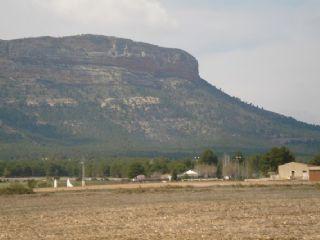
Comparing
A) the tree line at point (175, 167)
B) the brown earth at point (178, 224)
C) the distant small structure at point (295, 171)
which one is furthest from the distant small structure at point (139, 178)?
the brown earth at point (178, 224)

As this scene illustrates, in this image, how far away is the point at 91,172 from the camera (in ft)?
566

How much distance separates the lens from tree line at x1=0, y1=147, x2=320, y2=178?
486 ft

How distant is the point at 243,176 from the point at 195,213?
11394 centimetres

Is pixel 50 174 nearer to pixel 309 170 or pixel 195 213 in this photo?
pixel 309 170

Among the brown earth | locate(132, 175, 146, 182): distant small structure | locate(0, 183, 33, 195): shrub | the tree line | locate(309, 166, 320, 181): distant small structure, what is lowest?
the brown earth

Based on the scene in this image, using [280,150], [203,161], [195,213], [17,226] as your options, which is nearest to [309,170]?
[280,150]

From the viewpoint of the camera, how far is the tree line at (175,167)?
5827 inches

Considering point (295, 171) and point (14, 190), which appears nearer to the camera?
point (14, 190)

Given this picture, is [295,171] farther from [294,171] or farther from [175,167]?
[175,167]

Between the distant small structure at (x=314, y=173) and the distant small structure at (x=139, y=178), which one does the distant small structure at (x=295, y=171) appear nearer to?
the distant small structure at (x=314, y=173)

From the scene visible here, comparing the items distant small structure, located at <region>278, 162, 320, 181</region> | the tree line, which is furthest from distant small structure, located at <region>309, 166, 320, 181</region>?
the tree line

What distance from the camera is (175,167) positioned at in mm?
157500

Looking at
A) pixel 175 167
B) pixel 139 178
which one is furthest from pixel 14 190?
pixel 175 167

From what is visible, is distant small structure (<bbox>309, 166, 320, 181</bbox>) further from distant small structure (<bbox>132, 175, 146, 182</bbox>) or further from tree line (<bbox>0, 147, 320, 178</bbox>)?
distant small structure (<bbox>132, 175, 146, 182</bbox>)
